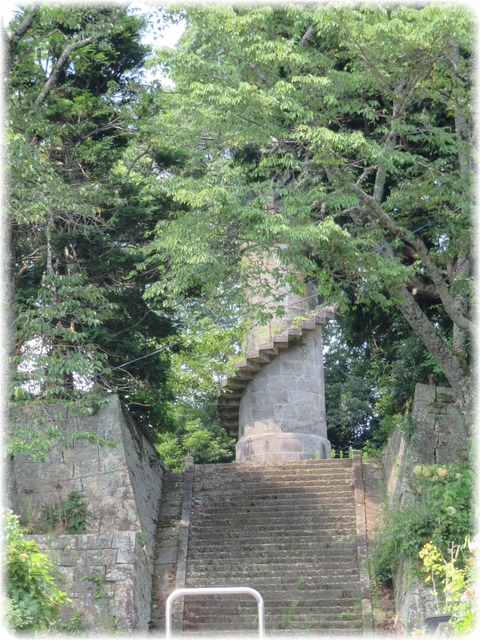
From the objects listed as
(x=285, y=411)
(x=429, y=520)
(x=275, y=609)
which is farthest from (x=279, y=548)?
(x=285, y=411)

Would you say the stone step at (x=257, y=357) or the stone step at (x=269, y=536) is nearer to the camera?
the stone step at (x=269, y=536)

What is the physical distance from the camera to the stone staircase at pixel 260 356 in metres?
19.4

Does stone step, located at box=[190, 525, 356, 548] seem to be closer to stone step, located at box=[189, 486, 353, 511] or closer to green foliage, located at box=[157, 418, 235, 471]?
stone step, located at box=[189, 486, 353, 511]

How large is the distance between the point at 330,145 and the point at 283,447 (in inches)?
320

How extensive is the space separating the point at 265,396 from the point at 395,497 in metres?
5.90

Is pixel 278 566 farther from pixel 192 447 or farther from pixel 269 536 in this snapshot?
pixel 192 447

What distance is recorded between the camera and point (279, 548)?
46.8 ft

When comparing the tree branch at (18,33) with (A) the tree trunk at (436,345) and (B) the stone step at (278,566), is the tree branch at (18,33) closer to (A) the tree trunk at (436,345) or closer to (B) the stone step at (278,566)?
(A) the tree trunk at (436,345)

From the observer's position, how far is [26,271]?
609 inches

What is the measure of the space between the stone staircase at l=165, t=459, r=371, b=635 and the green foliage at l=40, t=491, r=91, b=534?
1.65 meters

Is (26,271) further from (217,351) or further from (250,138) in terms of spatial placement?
(217,351)

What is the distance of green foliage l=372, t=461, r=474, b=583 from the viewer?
11.7m

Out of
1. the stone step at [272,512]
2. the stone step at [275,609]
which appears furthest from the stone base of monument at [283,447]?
the stone step at [275,609]

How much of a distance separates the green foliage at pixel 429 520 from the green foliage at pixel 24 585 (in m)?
4.82
